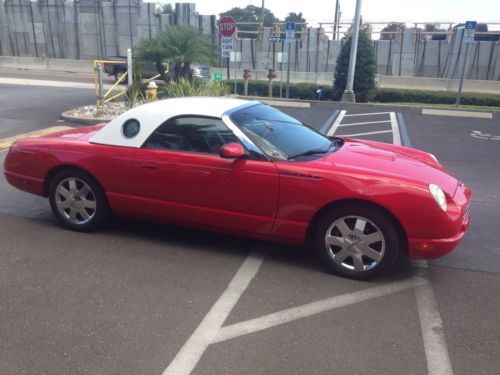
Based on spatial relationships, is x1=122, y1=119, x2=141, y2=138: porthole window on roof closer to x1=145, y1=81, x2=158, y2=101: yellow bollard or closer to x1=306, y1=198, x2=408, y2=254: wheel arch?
x1=306, y1=198, x2=408, y2=254: wheel arch

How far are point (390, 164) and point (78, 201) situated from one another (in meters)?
3.09

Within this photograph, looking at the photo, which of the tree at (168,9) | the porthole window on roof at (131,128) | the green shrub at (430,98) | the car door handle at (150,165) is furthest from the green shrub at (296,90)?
the car door handle at (150,165)

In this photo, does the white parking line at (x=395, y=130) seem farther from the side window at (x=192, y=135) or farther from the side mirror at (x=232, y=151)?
the side mirror at (x=232, y=151)

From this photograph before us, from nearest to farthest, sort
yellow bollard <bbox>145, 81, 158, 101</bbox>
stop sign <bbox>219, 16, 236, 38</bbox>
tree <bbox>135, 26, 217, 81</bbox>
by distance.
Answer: yellow bollard <bbox>145, 81, 158, 101</bbox>, stop sign <bbox>219, 16, 236, 38</bbox>, tree <bbox>135, 26, 217, 81</bbox>

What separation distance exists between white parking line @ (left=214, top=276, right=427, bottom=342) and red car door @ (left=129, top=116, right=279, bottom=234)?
2.90 feet

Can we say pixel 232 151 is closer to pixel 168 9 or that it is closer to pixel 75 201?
pixel 75 201

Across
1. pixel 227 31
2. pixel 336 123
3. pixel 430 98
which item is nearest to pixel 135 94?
pixel 227 31

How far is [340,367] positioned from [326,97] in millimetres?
19819

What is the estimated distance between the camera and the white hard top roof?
4504 mm

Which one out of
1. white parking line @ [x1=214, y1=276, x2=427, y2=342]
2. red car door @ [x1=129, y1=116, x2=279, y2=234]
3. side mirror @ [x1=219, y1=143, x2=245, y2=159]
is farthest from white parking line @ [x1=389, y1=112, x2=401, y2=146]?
side mirror @ [x1=219, y1=143, x2=245, y2=159]

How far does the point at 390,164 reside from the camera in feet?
13.9

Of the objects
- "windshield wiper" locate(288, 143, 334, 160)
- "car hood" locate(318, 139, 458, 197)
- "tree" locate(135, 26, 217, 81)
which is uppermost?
"tree" locate(135, 26, 217, 81)

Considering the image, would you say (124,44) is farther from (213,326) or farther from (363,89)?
(213,326)

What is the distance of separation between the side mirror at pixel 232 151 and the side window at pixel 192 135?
20 cm
